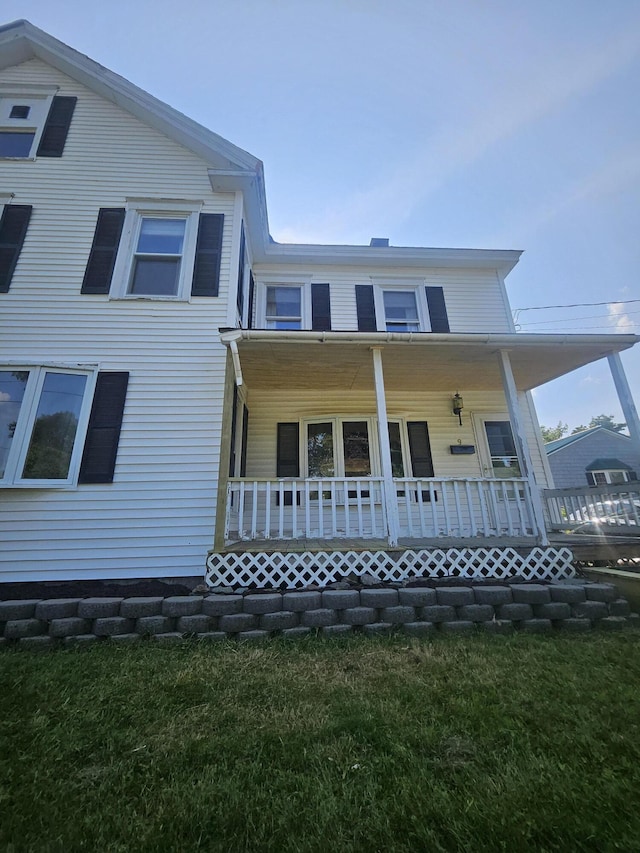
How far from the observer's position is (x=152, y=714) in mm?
2400

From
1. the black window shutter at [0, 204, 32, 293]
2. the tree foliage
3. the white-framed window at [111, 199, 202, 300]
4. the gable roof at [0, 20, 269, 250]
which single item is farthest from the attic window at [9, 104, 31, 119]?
the tree foliage

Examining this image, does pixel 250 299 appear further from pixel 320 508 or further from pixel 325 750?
pixel 325 750

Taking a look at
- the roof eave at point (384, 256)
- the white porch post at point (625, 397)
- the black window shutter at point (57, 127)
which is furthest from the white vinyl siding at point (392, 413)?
the black window shutter at point (57, 127)

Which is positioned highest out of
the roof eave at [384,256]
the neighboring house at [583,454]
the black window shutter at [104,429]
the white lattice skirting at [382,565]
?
the roof eave at [384,256]

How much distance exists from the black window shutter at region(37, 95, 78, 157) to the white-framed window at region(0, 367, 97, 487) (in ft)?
14.3

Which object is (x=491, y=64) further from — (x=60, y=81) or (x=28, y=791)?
(x=28, y=791)

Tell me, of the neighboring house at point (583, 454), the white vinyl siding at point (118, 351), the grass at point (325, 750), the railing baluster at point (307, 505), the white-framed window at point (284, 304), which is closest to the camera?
the grass at point (325, 750)

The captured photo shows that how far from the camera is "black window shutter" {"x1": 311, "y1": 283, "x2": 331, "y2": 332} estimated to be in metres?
7.72

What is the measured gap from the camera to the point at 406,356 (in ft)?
18.7

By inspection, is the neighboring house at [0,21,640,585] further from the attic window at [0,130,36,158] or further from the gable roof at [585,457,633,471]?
the gable roof at [585,457,633,471]

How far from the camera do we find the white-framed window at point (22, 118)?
6293 mm

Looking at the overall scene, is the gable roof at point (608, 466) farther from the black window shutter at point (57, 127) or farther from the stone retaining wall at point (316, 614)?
the black window shutter at point (57, 127)

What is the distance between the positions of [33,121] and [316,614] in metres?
9.74

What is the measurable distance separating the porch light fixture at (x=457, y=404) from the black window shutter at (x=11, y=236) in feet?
27.0
